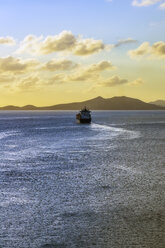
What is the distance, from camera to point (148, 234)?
1636 cm

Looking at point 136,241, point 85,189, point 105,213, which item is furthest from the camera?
point 85,189

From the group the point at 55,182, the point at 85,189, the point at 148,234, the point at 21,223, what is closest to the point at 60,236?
the point at 21,223

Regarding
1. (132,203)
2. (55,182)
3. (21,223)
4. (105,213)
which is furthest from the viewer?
(55,182)

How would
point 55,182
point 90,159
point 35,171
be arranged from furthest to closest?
1. point 90,159
2. point 35,171
3. point 55,182

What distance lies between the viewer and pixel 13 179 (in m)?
29.5

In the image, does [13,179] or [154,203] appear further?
[13,179]

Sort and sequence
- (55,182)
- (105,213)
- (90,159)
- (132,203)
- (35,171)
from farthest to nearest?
(90,159)
(35,171)
(55,182)
(132,203)
(105,213)

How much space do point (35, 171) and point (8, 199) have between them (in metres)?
11.0

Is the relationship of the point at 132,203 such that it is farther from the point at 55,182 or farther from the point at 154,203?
the point at 55,182

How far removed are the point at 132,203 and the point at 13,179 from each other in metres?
11.8

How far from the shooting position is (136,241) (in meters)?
15.5

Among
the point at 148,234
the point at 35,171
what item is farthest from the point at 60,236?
the point at 35,171

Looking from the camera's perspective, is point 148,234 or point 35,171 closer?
point 148,234

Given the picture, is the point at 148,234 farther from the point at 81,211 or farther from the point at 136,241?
the point at 81,211
